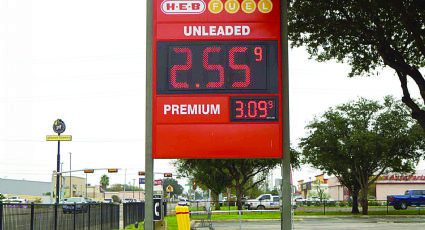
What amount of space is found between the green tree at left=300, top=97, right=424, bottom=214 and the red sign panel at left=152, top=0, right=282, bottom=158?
3069 cm

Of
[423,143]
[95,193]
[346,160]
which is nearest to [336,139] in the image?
[346,160]

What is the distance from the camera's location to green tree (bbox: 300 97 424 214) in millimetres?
39344

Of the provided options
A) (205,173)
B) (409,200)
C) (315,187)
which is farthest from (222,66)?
(315,187)

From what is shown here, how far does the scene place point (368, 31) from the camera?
16656 millimetres

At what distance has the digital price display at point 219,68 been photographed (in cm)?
976

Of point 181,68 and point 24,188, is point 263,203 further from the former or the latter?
point 24,188

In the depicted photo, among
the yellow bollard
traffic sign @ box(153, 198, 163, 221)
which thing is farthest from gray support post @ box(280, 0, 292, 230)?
the yellow bollard

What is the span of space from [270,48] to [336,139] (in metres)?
32.0

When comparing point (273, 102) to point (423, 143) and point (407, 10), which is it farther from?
point (423, 143)

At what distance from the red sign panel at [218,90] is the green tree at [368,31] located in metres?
6.34

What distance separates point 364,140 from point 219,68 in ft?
103

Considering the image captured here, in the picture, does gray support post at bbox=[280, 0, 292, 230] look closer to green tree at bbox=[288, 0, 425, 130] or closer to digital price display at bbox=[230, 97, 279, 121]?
digital price display at bbox=[230, 97, 279, 121]

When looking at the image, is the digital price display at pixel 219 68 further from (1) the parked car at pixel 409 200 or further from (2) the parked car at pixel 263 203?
(1) the parked car at pixel 409 200

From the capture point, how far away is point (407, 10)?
617 inches
